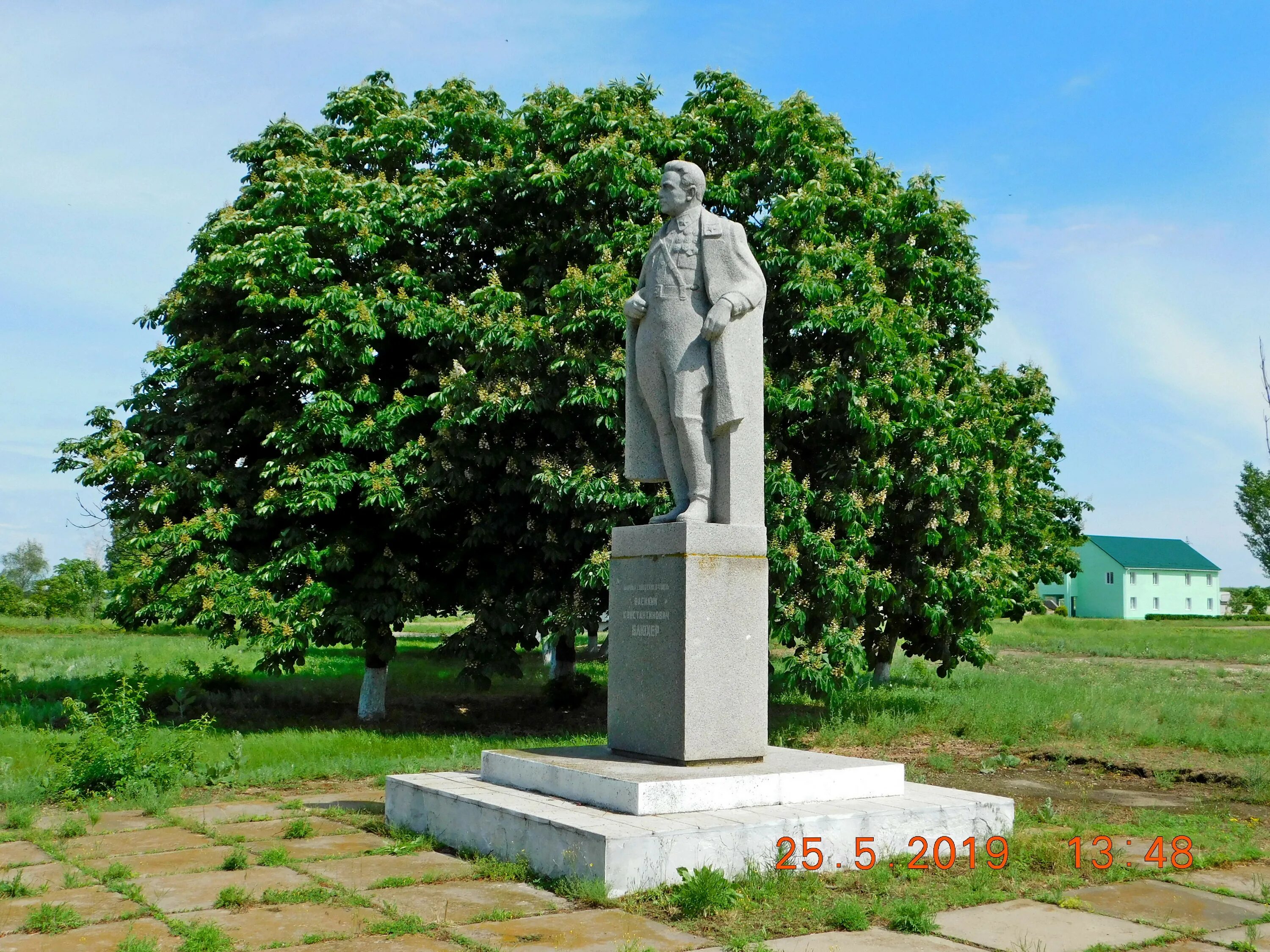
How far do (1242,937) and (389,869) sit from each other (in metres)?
4.33

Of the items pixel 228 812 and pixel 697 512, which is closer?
pixel 697 512

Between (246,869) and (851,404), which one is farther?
(851,404)

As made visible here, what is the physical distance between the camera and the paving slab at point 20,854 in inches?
270

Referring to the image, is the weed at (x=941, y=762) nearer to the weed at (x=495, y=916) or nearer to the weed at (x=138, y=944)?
the weed at (x=495, y=916)

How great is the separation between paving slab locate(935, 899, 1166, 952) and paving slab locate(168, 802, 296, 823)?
5.08m

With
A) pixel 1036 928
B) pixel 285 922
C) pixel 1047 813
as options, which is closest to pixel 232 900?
pixel 285 922

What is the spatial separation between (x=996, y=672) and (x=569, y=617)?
42.3ft

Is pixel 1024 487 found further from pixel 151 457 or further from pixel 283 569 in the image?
pixel 151 457

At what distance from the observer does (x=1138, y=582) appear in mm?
72062

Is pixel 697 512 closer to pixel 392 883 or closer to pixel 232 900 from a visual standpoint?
pixel 392 883

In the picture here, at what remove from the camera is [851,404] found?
1247cm

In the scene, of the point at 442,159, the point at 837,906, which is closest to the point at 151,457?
the point at 442,159
